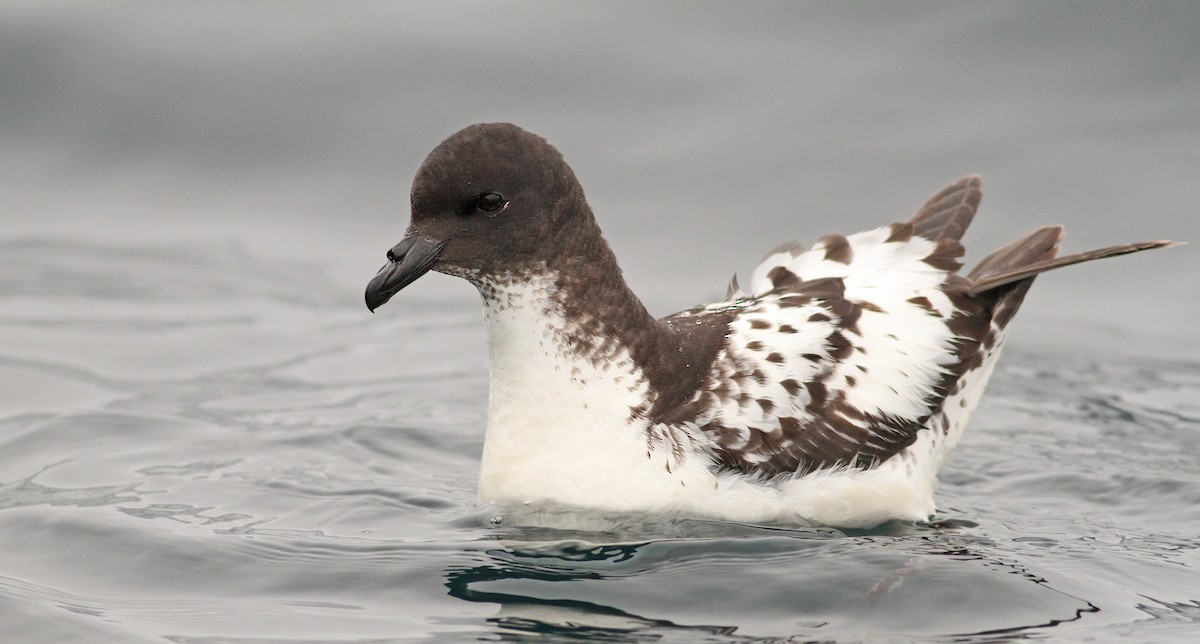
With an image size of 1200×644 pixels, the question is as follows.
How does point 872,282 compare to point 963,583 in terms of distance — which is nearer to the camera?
point 963,583

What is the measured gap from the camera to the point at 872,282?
7883mm

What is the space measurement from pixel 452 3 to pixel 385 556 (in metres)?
8.16

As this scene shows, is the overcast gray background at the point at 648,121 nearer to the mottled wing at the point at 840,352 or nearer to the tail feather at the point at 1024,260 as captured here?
the mottled wing at the point at 840,352

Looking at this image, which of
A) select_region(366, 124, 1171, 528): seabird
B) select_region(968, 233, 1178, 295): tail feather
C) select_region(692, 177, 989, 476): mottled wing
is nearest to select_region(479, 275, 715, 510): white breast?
select_region(366, 124, 1171, 528): seabird

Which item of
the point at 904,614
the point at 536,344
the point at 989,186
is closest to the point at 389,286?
the point at 536,344

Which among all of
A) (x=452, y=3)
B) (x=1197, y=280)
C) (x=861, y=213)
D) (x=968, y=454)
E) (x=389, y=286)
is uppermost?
(x=452, y=3)

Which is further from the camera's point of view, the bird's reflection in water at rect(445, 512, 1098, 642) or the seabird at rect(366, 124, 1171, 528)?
the seabird at rect(366, 124, 1171, 528)

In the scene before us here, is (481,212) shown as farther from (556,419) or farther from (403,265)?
(556,419)

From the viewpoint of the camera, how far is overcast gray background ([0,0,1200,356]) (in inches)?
474

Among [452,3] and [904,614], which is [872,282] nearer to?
[904,614]

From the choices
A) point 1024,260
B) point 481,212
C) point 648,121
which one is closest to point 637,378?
point 481,212

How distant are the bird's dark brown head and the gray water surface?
1535 mm

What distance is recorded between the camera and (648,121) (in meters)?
12.6

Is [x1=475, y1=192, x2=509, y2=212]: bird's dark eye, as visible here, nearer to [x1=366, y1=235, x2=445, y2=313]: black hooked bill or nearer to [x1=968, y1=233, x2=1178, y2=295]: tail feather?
[x1=366, y1=235, x2=445, y2=313]: black hooked bill
